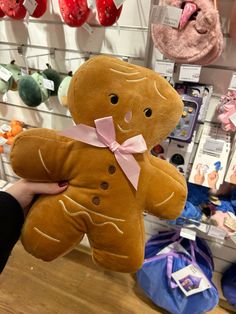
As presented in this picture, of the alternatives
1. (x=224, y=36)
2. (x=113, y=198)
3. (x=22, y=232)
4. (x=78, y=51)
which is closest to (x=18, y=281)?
(x=22, y=232)

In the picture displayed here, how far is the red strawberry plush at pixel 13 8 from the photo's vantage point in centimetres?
95

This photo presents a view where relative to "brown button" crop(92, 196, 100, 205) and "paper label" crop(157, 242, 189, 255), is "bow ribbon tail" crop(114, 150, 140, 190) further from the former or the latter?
"paper label" crop(157, 242, 189, 255)

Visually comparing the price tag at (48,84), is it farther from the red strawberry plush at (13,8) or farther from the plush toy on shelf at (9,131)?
the plush toy on shelf at (9,131)

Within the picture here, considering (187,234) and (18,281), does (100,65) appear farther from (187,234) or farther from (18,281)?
(18,281)

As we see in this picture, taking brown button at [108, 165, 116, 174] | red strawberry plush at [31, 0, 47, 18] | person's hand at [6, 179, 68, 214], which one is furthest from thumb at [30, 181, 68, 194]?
red strawberry plush at [31, 0, 47, 18]

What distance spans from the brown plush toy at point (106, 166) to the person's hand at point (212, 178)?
0.35 m

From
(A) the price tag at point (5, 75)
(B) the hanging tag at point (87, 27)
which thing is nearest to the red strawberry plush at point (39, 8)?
(B) the hanging tag at point (87, 27)

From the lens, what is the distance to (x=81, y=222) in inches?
25.2

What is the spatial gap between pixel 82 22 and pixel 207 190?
2.74ft

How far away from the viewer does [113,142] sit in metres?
0.60

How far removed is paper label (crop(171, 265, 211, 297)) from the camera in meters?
1.05

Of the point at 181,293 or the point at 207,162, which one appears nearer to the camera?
the point at 207,162

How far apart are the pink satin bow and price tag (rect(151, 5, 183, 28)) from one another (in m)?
0.40

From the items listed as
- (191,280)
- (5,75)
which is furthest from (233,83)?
(5,75)
